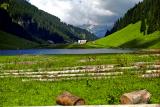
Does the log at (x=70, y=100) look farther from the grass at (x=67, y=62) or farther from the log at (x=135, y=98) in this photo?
the grass at (x=67, y=62)

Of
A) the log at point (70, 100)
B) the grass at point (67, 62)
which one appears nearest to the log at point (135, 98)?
the log at point (70, 100)

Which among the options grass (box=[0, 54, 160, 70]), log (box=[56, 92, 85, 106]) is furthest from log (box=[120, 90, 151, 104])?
grass (box=[0, 54, 160, 70])

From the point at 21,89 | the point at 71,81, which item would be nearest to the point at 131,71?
the point at 71,81

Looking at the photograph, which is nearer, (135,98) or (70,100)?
(135,98)

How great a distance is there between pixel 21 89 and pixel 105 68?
12587 millimetres

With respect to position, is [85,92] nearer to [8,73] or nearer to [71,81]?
[71,81]

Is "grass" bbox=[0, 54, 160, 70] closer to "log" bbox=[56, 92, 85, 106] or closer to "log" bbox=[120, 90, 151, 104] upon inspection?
"log" bbox=[56, 92, 85, 106]

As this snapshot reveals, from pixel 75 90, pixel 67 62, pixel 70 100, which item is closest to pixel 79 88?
pixel 75 90

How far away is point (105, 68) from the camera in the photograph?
44.9 m

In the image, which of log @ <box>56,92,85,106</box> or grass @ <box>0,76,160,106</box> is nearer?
log @ <box>56,92,85,106</box>

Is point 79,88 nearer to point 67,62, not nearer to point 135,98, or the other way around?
point 135,98

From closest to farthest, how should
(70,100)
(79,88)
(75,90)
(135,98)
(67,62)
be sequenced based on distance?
(135,98) → (70,100) → (75,90) → (79,88) → (67,62)

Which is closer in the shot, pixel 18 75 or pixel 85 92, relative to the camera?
pixel 85 92

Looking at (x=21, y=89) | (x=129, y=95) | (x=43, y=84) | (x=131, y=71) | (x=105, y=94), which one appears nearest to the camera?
(x=129, y=95)
